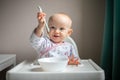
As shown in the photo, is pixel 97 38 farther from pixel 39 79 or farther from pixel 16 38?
pixel 39 79

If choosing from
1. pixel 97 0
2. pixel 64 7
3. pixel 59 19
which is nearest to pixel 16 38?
pixel 64 7

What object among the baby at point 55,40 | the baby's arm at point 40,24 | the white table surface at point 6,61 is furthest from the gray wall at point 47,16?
the baby's arm at point 40,24

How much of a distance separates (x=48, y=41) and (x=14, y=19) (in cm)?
46

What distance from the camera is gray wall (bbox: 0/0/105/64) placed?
1.48 m

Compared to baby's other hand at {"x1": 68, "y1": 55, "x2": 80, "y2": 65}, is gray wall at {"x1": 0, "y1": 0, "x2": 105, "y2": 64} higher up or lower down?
higher up

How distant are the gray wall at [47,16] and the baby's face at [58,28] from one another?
1.18 ft

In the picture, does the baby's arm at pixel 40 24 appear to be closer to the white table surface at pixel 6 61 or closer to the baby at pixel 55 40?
the baby at pixel 55 40

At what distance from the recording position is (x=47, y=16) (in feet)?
4.87

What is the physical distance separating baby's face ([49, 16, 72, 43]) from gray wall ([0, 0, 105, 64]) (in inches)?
14.1

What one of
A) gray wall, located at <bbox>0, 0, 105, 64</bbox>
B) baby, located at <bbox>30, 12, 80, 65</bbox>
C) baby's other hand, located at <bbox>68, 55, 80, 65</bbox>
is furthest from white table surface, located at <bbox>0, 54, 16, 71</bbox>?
baby's other hand, located at <bbox>68, 55, 80, 65</bbox>

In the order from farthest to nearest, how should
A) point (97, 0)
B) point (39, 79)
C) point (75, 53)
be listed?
point (97, 0) → point (75, 53) → point (39, 79)

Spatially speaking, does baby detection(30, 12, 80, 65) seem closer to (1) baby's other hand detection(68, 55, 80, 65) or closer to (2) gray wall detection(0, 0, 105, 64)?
(1) baby's other hand detection(68, 55, 80, 65)

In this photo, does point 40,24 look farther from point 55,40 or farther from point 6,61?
point 6,61

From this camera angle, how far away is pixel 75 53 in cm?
121
